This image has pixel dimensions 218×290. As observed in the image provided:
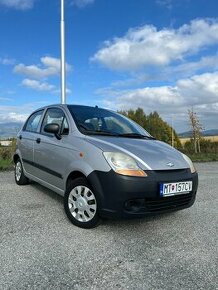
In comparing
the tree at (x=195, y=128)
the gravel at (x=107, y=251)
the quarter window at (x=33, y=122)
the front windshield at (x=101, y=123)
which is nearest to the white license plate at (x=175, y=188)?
the gravel at (x=107, y=251)

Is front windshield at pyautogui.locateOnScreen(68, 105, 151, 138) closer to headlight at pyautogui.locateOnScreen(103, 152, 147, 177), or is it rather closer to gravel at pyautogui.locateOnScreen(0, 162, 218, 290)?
headlight at pyautogui.locateOnScreen(103, 152, 147, 177)

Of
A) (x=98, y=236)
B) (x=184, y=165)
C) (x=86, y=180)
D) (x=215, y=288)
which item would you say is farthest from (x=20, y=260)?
(x=184, y=165)

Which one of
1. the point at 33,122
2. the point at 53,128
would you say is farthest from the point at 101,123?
the point at 33,122

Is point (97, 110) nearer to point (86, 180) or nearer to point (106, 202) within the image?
point (86, 180)

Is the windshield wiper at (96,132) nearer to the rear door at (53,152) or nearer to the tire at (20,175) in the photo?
the rear door at (53,152)

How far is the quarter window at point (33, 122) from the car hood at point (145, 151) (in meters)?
2.00

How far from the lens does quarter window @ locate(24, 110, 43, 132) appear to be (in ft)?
20.4

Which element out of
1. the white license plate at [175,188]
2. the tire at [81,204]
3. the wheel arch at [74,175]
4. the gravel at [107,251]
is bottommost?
the gravel at [107,251]

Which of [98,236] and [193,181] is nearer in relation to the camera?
[98,236]

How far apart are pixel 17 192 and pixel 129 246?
11.1ft

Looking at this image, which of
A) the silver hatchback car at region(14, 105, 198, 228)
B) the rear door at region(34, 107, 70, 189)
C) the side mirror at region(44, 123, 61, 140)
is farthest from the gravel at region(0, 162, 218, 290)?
the side mirror at region(44, 123, 61, 140)

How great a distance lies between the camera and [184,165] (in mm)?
4441

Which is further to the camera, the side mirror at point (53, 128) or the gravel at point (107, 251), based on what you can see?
the side mirror at point (53, 128)

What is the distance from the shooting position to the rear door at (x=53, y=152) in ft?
15.8
